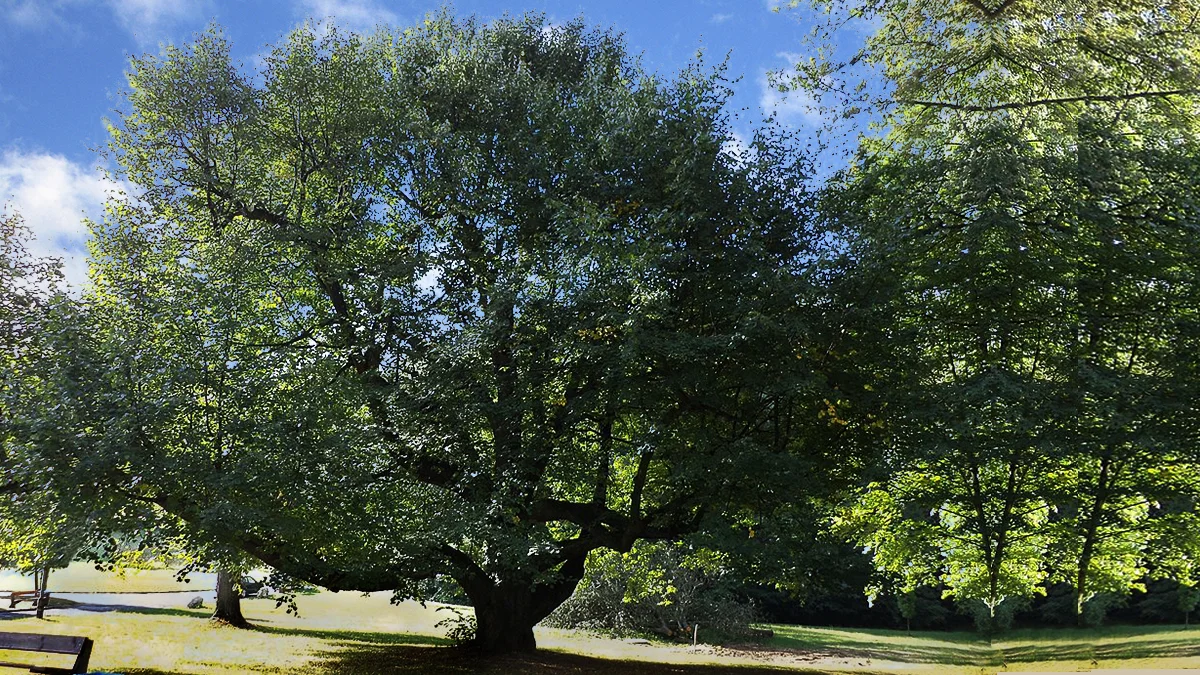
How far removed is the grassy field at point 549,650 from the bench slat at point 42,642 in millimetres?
2596

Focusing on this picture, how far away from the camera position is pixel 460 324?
14352 mm

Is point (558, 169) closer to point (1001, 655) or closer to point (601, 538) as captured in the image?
point (601, 538)

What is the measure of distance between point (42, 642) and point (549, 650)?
11539 millimetres

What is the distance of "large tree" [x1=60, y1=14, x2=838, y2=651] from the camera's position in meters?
12.0

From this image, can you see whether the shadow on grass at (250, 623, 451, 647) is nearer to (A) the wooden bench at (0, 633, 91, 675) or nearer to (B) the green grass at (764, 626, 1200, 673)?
(B) the green grass at (764, 626, 1200, 673)

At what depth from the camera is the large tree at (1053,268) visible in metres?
12.5

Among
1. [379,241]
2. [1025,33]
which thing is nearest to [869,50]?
[1025,33]

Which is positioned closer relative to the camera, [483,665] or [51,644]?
[51,644]

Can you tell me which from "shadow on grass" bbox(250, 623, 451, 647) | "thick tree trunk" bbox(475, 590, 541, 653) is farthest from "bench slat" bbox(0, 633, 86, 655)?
"shadow on grass" bbox(250, 623, 451, 647)

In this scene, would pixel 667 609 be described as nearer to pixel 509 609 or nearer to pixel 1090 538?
pixel 509 609

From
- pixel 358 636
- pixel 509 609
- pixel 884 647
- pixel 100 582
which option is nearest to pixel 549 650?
pixel 509 609

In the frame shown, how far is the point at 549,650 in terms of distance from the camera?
18406 millimetres

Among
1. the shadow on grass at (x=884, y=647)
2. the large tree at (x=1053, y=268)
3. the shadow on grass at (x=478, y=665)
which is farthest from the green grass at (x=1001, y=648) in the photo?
the shadow on grass at (x=478, y=665)

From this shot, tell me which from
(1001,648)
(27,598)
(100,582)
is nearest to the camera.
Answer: (1001,648)
